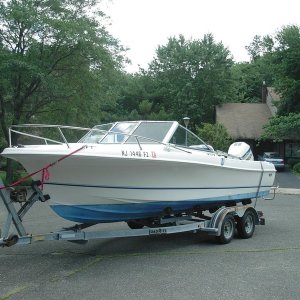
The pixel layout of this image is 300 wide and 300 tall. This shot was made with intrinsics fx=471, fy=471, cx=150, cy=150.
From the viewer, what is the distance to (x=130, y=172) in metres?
7.59

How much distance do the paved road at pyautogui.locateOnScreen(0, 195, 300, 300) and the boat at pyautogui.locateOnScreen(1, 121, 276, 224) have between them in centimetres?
73

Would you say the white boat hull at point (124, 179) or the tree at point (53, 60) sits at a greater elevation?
the tree at point (53, 60)

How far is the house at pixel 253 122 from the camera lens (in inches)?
1626

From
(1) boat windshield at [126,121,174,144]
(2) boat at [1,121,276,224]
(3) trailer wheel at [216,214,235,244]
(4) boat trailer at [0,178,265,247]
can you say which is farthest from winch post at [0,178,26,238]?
(3) trailer wheel at [216,214,235,244]

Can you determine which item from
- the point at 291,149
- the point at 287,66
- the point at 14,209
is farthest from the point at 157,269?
the point at 291,149

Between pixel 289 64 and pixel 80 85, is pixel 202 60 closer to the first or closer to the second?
pixel 289 64

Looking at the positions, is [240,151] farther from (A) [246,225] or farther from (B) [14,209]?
(B) [14,209]

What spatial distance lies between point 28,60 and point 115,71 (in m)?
4.40

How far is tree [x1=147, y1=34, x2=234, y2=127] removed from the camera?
160 ft

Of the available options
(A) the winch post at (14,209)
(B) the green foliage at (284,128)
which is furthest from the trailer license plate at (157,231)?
(B) the green foliage at (284,128)

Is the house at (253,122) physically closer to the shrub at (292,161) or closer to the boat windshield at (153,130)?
the shrub at (292,161)

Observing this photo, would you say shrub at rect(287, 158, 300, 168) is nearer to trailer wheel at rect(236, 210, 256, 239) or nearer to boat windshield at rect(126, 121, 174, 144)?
trailer wheel at rect(236, 210, 256, 239)

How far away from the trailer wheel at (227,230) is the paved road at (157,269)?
0.15 m

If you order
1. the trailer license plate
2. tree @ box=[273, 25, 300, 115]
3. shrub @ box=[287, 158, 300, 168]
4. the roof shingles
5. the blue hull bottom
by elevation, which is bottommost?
the trailer license plate
